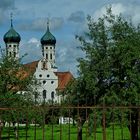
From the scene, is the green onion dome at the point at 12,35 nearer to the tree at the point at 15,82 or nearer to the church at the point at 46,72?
the church at the point at 46,72

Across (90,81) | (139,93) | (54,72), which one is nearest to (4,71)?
(90,81)

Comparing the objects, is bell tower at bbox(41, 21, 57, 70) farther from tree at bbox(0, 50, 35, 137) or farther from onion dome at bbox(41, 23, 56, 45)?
tree at bbox(0, 50, 35, 137)

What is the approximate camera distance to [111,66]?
76.8 feet

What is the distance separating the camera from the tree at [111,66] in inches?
893

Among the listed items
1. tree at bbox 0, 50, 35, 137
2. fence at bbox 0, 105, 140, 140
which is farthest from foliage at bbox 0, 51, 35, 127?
fence at bbox 0, 105, 140, 140

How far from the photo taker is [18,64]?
3005cm

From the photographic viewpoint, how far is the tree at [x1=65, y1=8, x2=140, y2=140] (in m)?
22.7

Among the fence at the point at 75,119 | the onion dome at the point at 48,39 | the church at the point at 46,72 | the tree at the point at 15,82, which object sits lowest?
the fence at the point at 75,119

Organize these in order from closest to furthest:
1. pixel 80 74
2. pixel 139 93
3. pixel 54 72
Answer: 1. pixel 139 93
2. pixel 80 74
3. pixel 54 72

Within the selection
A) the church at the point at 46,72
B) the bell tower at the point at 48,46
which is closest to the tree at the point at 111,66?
the church at the point at 46,72

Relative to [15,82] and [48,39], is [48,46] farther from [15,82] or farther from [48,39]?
[15,82]

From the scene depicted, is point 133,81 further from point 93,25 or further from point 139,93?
point 93,25

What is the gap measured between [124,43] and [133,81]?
1863mm

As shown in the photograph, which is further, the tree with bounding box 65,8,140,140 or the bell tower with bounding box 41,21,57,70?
the bell tower with bounding box 41,21,57,70
